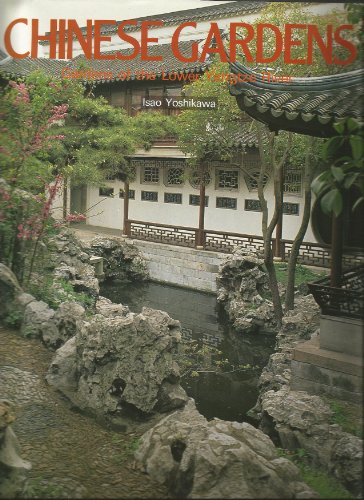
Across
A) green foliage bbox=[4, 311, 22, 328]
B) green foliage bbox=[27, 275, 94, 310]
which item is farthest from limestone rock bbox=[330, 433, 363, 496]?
green foliage bbox=[27, 275, 94, 310]

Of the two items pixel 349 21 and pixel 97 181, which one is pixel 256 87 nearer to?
pixel 349 21

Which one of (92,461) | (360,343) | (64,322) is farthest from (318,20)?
(64,322)

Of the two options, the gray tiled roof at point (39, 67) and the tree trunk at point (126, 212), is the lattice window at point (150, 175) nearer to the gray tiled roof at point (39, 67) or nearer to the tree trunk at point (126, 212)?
the tree trunk at point (126, 212)

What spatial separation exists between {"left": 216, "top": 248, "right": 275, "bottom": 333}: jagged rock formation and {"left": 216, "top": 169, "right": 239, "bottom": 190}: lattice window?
3.09 meters

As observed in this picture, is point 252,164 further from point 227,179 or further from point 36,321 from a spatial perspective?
point 36,321

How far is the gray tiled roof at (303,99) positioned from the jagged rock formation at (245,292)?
261 inches

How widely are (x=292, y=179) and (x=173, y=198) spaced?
5.23m

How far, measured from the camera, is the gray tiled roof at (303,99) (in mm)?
4609

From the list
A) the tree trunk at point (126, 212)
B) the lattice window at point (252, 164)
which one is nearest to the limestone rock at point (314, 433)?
the lattice window at point (252, 164)

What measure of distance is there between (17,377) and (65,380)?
51cm

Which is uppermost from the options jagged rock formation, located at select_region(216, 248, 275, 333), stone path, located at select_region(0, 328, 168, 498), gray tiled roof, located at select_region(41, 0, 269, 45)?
gray tiled roof, located at select_region(41, 0, 269, 45)

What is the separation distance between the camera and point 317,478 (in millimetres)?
3146

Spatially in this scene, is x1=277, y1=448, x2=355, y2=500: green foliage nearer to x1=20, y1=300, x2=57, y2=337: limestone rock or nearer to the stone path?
the stone path

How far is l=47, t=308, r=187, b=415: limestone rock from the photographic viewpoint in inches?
196
